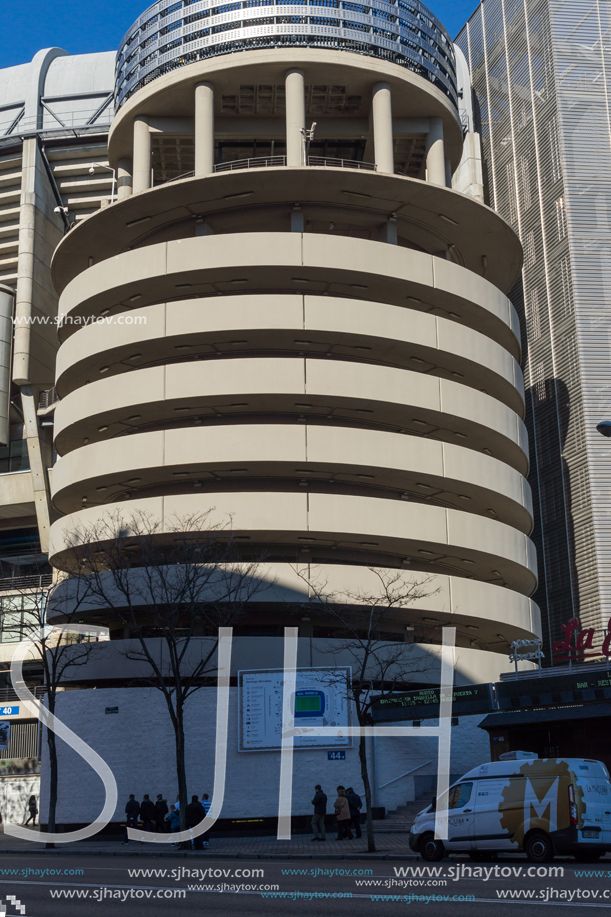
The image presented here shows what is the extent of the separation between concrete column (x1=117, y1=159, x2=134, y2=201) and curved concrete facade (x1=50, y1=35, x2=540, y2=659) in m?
3.12

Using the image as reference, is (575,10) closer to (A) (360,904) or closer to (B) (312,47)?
(B) (312,47)

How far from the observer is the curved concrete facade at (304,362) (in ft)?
129

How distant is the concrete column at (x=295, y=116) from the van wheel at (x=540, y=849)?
3231 cm

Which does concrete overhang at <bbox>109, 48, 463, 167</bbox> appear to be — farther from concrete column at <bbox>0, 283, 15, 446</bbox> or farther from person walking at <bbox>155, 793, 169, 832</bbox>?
person walking at <bbox>155, 793, 169, 832</bbox>

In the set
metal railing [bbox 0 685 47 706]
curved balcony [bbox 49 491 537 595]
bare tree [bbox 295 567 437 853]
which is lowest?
metal railing [bbox 0 685 47 706]

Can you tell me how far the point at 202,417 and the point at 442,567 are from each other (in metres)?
12.8

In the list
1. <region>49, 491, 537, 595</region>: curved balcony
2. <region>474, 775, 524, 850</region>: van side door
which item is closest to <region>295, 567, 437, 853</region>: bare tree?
<region>49, 491, 537, 595</region>: curved balcony

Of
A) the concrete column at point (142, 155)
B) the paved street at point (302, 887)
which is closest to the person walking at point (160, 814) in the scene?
the paved street at point (302, 887)

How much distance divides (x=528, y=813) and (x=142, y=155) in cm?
3819

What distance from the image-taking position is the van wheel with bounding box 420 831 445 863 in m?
20.5

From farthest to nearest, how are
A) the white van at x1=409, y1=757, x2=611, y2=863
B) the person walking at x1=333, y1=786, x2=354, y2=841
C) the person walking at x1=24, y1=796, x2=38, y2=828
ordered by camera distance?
the person walking at x1=24, y1=796, x2=38, y2=828 < the person walking at x1=333, y1=786, x2=354, y2=841 < the white van at x1=409, y1=757, x2=611, y2=863

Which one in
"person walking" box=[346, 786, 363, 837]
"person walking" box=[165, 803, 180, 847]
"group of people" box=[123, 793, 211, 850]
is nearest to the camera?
"person walking" box=[346, 786, 363, 837]

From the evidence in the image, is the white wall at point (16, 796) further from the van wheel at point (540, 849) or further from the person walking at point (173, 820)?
the van wheel at point (540, 849)

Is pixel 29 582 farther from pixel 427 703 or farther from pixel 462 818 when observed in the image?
pixel 462 818
